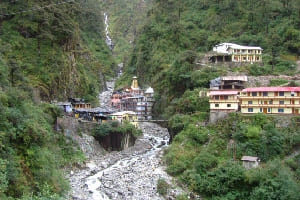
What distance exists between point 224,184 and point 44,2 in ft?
112

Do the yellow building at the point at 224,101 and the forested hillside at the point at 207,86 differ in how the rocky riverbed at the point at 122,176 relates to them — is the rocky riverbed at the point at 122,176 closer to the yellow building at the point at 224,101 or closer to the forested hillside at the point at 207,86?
the forested hillside at the point at 207,86

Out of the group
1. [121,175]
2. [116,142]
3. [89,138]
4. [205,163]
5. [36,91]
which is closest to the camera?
[205,163]

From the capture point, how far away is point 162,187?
72.4ft

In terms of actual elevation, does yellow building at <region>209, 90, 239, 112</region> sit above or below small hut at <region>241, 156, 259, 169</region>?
above

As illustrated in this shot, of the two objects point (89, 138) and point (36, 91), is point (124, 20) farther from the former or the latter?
point (36, 91)

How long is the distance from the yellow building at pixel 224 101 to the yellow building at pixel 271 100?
2.89ft

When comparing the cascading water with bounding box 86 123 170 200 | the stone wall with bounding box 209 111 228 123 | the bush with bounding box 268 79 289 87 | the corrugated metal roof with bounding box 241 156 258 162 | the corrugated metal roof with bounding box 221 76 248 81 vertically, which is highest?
the corrugated metal roof with bounding box 221 76 248 81

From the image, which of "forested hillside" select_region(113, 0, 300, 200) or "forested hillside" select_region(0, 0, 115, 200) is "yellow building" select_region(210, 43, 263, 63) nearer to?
"forested hillside" select_region(113, 0, 300, 200)

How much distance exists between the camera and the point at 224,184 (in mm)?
21109

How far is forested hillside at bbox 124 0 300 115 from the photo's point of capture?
40.5 meters

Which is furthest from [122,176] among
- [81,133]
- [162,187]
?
[81,133]

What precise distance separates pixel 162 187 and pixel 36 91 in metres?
16.9

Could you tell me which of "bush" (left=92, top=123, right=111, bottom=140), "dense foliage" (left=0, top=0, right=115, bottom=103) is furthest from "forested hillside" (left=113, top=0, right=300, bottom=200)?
"dense foliage" (left=0, top=0, right=115, bottom=103)

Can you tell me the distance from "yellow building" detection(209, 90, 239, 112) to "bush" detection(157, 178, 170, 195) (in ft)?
33.5
